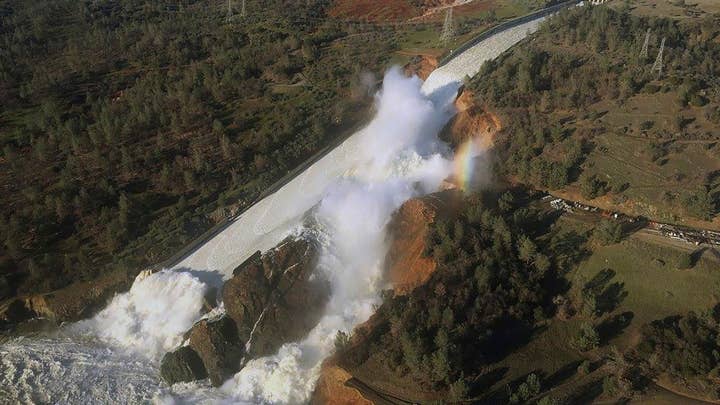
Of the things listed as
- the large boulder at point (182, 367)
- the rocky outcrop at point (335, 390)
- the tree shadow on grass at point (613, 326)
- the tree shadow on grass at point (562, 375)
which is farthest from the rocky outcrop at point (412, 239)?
the large boulder at point (182, 367)

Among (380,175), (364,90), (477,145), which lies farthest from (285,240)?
(364,90)

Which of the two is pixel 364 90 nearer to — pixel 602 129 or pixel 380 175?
pixel 380 175

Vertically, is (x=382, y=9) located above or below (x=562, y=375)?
above

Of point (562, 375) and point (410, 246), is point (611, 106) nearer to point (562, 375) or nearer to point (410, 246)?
point (410, 246)

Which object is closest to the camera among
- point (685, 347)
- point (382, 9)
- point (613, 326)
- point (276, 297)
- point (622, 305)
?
point (685, 347)

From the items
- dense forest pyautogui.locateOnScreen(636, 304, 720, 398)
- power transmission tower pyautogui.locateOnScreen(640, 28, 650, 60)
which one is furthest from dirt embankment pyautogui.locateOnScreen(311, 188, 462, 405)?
power transmission tower pyautogui.locateOnScreen(640, 28, 650, 60)

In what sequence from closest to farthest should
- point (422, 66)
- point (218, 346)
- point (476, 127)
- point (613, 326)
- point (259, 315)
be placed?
point (613, 326)
point (218, 346)
point (259, 315)
point (476, 127)
point (422, 66)

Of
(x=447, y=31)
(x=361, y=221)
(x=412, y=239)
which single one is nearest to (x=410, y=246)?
(x=412, y=239)

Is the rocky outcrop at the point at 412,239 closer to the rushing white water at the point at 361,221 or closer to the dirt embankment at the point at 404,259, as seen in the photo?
the dirt embankment at the point at 404,259
